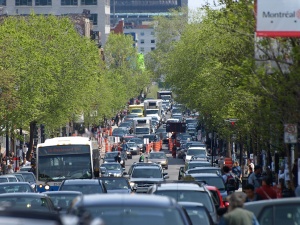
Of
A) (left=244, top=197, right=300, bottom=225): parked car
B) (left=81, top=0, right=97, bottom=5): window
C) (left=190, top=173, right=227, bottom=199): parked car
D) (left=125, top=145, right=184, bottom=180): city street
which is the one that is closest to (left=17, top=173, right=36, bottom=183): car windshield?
(left=190, top=173, right=227, bottom=199): parked car

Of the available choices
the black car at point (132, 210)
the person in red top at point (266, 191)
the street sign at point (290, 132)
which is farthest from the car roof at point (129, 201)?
the street sign at point (290, 132)

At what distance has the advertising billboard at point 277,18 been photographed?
21.1m

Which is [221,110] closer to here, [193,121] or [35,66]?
[35,66]

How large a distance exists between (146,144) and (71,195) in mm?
68569

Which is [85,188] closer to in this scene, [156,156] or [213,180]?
[213,180]

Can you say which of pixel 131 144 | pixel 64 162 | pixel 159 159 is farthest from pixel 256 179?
pixel 131 144

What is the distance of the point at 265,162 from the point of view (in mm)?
48969

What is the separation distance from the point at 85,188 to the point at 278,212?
12.7m

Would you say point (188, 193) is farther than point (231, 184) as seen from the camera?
No

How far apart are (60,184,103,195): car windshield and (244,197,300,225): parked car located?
A: 38.7 ft

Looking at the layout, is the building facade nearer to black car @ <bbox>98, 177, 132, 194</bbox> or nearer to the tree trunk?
the tree trunk

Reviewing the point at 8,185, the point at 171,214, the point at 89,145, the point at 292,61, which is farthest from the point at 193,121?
the point at 171,214

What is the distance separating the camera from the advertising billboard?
69.2 ft

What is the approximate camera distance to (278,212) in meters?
15.8
